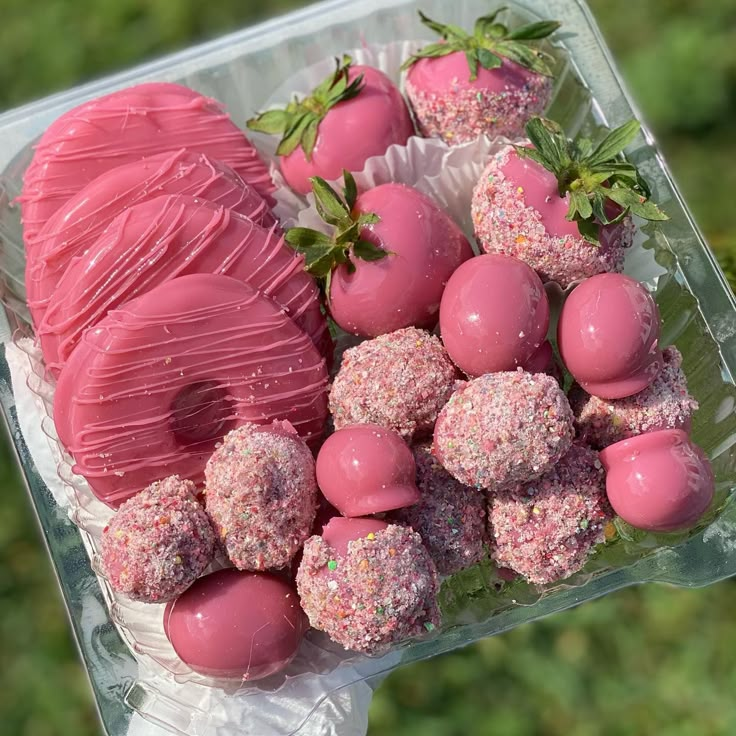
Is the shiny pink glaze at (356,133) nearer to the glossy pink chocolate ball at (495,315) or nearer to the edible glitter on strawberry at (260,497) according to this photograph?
the glossy pink chocolate ball at (495,315)

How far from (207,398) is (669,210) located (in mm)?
826

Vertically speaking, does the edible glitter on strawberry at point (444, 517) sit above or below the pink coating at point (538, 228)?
below

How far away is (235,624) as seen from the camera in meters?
1.12

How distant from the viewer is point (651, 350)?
115 centimetres

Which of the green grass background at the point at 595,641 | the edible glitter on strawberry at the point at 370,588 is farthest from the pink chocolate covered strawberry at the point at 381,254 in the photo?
the green grass background at the point at 595,641

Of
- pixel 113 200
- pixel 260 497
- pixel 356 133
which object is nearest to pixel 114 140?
pixel 113 200

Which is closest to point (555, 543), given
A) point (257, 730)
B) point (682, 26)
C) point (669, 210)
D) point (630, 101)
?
point (257, 730)

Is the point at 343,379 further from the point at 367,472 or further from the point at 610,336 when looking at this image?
the point at 610,336

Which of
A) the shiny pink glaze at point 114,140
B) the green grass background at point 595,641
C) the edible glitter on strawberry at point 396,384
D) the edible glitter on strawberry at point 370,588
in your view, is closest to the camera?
the edible glitter on strawberry at point 370,588

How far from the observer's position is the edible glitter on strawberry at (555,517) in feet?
3.82

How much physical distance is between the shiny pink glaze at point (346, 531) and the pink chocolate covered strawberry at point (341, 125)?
0.55 metres

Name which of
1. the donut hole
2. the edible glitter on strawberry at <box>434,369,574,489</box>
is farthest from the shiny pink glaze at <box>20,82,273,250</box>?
the edible glitter on strawberry at <box>434,369,574,489</box>

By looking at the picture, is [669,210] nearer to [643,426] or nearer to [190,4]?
[643,426]

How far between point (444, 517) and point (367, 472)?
155 mm
